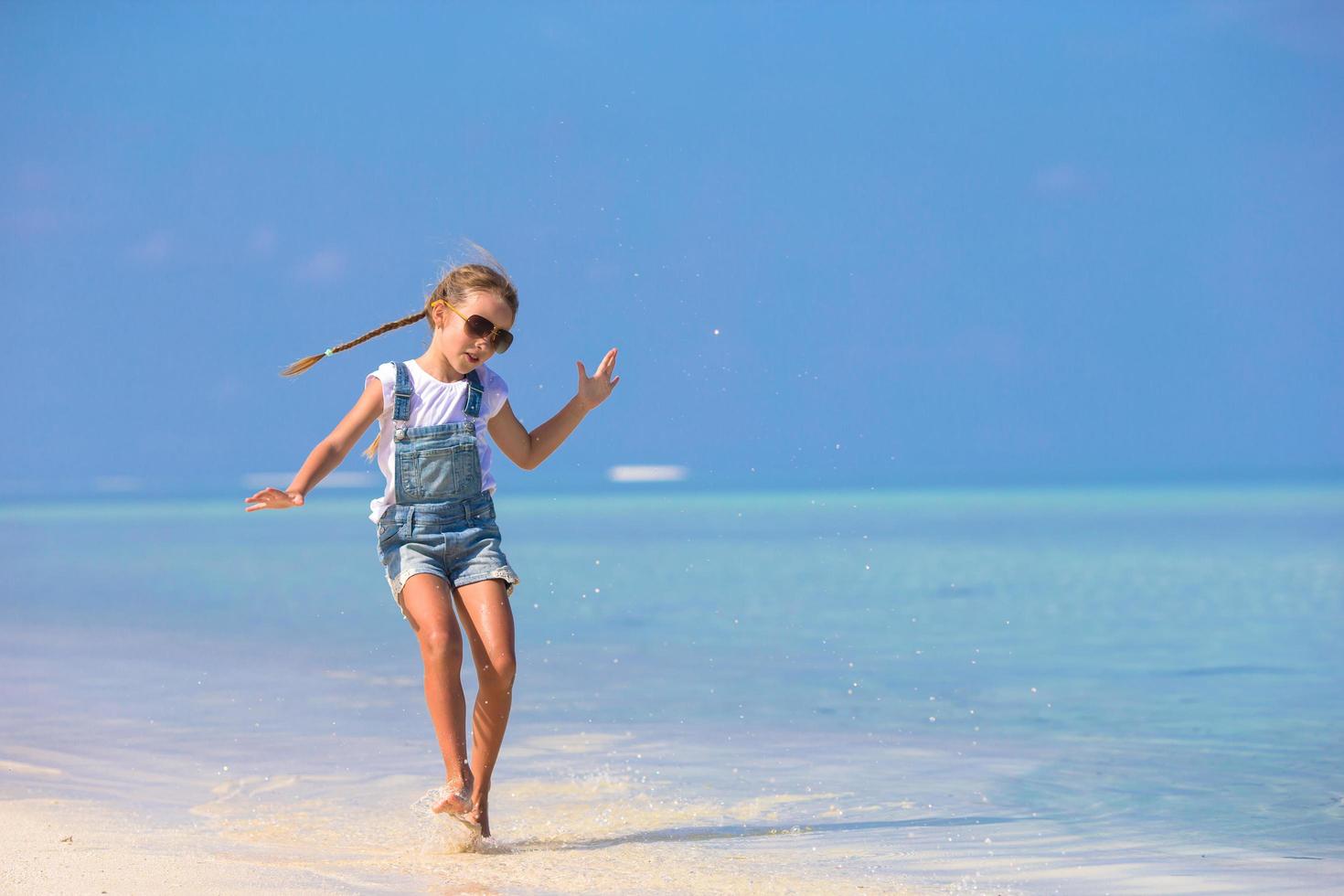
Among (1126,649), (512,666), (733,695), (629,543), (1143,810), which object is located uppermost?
(629,543)

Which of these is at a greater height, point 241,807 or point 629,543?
point 629,543

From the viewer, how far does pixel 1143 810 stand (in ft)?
13.1

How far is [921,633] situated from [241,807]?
14.6 ft

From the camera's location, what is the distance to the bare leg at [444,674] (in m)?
3.44

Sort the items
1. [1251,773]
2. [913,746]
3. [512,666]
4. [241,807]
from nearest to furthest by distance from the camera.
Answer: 1. [512,666]
2. [241,807]
3. [1251,773]
4. [913,746]

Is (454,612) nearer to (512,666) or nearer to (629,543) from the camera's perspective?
(512,666)

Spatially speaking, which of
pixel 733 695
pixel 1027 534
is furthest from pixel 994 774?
pixel 1027 534

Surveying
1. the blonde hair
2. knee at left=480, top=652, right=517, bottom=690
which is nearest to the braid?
the blonde hair

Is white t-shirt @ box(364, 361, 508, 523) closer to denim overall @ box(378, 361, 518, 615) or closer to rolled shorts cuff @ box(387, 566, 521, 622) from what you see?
denim overall @ box(378, 361, 518, 615)

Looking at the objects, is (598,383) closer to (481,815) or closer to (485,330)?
(485,330)

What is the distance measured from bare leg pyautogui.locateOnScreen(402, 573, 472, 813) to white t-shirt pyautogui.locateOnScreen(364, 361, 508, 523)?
297 millimetres

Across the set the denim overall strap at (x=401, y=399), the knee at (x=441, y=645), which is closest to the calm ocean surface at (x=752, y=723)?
the knee at (x=441, y=645)

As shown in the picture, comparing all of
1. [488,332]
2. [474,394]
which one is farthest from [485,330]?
[474,394]

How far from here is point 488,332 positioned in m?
3.73
